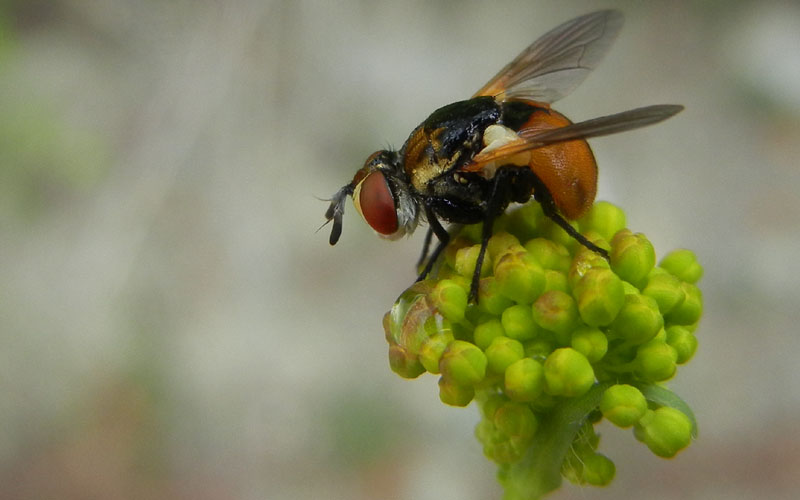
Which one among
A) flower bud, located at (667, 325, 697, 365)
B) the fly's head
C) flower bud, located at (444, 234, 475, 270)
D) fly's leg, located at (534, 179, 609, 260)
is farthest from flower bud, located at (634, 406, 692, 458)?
the fly's head

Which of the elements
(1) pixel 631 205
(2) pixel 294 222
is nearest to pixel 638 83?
(1) pixel 631 205

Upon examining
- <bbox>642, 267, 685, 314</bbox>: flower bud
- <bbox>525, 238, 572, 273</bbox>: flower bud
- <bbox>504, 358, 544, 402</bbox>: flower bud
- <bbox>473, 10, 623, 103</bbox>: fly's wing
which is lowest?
<bbox>504, 358, 544, 402</bbox>: flower bud

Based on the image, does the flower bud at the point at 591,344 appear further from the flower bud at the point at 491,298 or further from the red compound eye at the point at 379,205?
the red compound eye at the point at 379,205

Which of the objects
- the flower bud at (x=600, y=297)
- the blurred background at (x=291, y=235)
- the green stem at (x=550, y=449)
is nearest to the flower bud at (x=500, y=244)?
the flower bud at (x=600, y=297)

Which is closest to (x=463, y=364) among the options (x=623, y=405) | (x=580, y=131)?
(x=623, y=405)

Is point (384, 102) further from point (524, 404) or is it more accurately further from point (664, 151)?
point (524, 404)

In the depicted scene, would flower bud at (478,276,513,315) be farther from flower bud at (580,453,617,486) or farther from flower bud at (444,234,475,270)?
flower bud at (580,453,617,486)

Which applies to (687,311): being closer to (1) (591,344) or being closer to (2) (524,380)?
(1) (591,344)
